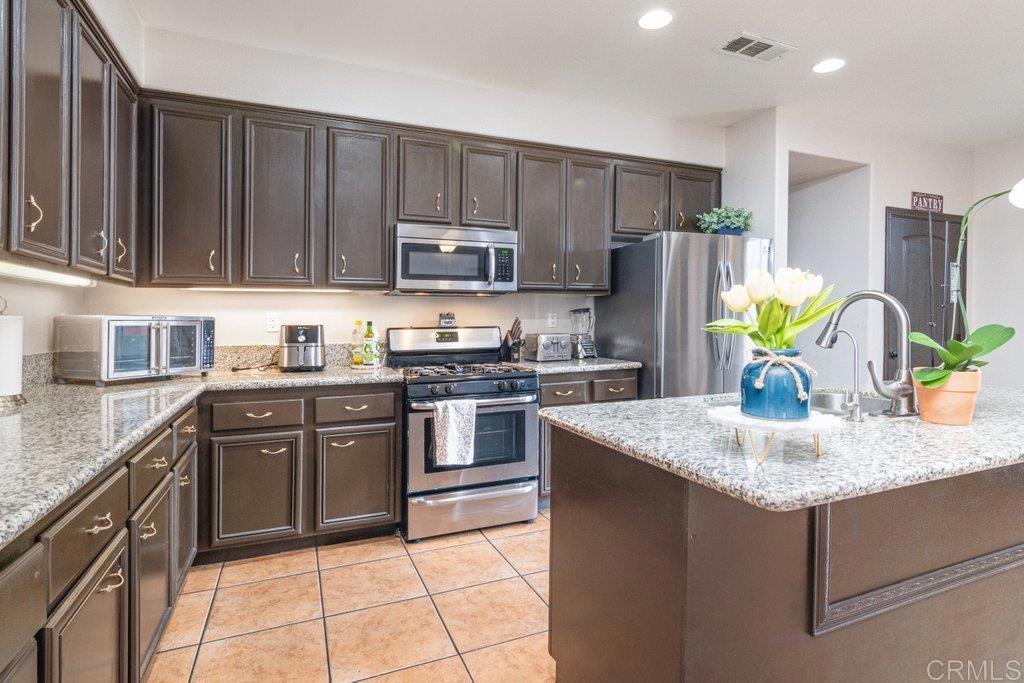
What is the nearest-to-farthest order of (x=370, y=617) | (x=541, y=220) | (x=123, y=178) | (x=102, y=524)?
(x=102, y=524) < (x=370, y=617) < (x=123, y=178) < (x=541, y=220)

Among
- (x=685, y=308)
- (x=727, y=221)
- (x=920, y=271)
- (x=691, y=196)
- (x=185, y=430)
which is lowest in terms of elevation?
(x=185, y=430)

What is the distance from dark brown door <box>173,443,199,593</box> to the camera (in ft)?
6.95

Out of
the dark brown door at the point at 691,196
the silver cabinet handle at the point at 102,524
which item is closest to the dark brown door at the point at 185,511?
the silver cabinet handle at the point at 102,524

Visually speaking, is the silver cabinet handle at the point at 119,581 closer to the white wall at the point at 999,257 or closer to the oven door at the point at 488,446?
the oven door at the point at 488,446

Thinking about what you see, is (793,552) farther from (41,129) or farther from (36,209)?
(41,129)

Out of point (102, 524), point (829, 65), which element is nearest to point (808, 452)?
point (102, 524)

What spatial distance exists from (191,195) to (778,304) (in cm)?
285

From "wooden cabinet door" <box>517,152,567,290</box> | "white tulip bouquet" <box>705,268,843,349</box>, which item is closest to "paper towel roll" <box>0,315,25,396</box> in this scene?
"white tulip bouquet" <box>705,268,843,349</box>

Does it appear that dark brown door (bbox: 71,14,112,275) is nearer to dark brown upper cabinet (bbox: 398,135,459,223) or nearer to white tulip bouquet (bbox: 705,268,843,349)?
dark brown upper cabinet (bbox: 398,135,459,223)

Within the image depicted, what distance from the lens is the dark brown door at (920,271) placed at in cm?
421

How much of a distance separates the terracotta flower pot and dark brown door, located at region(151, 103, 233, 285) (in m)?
3.08

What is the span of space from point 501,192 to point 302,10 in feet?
4.70

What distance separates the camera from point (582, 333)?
402cm

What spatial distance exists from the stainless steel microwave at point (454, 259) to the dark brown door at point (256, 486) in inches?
44.3
